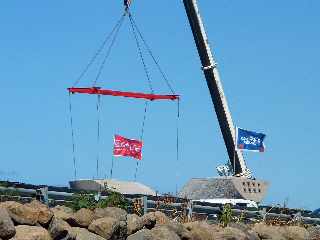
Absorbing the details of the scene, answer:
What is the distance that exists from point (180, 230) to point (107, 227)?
2.81m

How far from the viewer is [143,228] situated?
20.0 metres

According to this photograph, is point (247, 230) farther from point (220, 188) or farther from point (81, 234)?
point (220, 188)

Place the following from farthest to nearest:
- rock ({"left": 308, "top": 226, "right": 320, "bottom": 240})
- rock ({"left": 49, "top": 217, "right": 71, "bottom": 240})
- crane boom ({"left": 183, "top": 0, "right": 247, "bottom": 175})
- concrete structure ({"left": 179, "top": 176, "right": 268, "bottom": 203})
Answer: crane boom ({"left": 183, "top": 0, "right": 247, "bottom": 175}) → concrete structure ({"left": 179, "top": 176, "right": 268, "bottom": 203}) → rock ({"left": 308, "top": 226, "right": 320, "bottom": 240}) → rock ({"left": 49, "top": 217, "right": 71, "bottom": 240})

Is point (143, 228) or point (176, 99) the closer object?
point (143, 228)

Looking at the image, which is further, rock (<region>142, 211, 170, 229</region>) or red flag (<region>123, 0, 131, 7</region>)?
red flag (<region>123, 0, 131, 7</region>)

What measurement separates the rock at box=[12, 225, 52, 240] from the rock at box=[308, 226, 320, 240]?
40.5ft

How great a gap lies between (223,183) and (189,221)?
29.0m

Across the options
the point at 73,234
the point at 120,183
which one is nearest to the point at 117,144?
the point at 120,183

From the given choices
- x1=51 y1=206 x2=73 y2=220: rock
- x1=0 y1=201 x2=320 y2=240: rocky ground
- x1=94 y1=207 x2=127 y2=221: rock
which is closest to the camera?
x1=0 y1=201 x2=320 y2=240: rocky ground

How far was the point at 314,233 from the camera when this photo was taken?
2692cm

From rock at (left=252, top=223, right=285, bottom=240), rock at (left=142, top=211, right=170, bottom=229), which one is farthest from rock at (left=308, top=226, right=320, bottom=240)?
rock at (left=142, top=211, right=170, bottom=229)

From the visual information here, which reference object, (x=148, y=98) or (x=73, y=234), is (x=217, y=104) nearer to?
(x=148, y=98)

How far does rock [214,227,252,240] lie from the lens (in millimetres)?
21625

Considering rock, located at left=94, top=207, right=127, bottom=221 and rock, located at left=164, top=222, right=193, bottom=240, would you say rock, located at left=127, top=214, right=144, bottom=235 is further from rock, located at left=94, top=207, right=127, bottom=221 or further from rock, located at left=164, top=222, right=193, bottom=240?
rock, located at left=164, top=222, right=193, bottom=240
